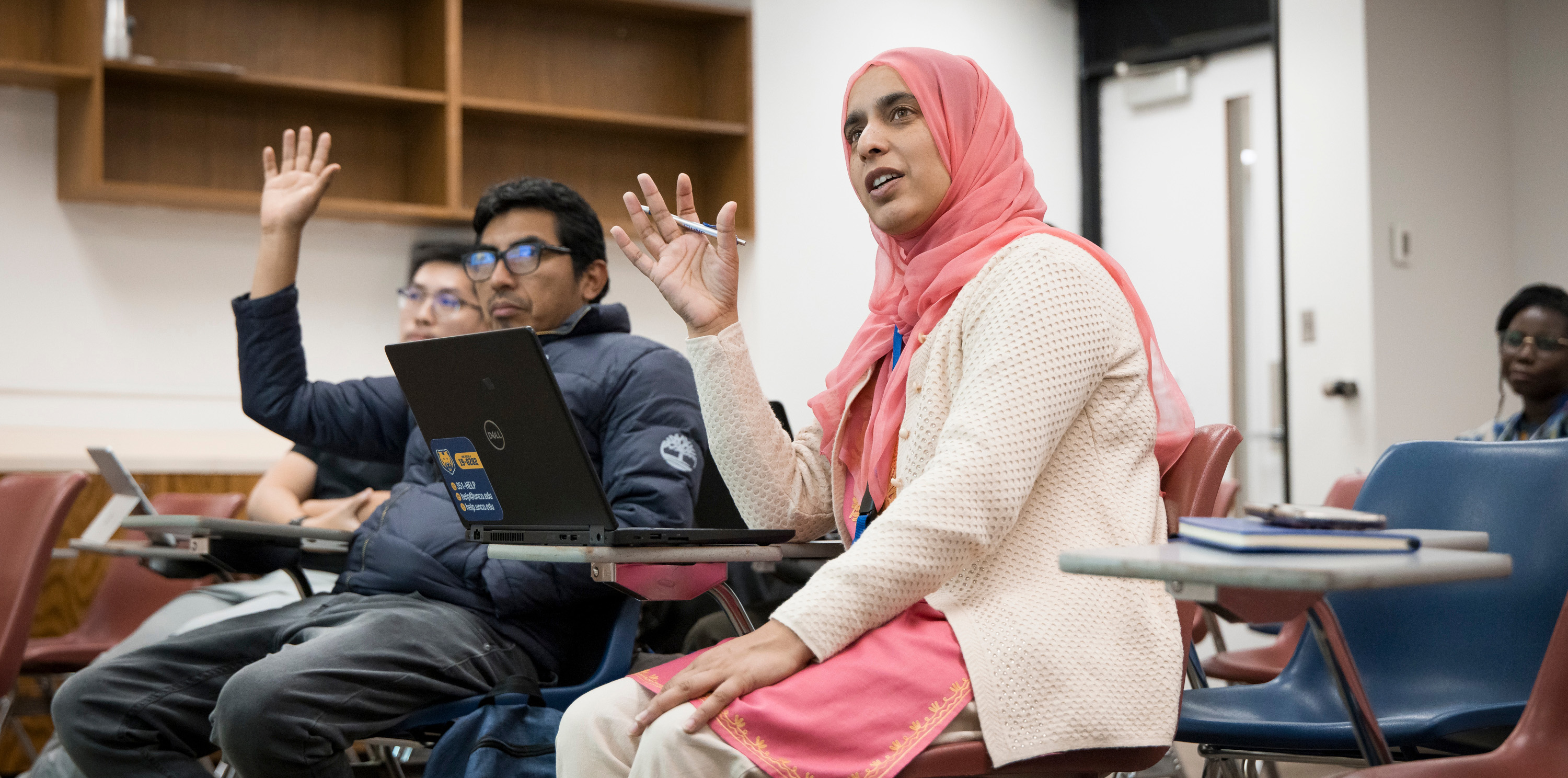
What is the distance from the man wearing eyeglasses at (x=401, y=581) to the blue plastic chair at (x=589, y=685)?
0.05ft

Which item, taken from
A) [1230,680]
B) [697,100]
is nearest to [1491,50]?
[697,100]

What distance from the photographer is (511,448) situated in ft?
5.21

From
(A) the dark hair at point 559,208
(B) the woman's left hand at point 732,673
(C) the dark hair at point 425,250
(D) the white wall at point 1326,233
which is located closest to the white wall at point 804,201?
(D) the white wall at point 1326,233

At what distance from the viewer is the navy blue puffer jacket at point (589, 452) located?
6.32 ft

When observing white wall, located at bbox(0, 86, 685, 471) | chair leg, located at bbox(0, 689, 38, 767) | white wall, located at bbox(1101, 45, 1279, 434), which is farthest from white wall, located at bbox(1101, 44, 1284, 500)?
chair leg, located at bbox(0, 689, 38, 767)

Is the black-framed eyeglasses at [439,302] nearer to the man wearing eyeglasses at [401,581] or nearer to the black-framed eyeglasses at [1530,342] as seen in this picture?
the man wearing eyeglasses at [401,581]

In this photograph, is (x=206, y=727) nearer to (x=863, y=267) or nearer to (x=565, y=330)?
(x=565, y=330)

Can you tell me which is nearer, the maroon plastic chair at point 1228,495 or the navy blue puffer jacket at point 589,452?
the navy blue puffer jacket at point 589,452

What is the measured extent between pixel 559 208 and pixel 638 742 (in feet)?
4.22

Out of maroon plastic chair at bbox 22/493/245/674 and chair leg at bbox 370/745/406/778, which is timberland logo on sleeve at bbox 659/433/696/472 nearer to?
Result: chair leg at bbox 370/745/406/778

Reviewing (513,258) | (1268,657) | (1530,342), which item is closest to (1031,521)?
(513,258)

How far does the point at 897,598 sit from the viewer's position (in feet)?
4.09

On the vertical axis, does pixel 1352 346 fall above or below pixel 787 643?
above

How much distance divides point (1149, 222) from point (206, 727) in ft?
13.5
